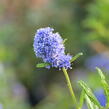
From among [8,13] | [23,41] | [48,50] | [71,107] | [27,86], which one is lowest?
[48,50]

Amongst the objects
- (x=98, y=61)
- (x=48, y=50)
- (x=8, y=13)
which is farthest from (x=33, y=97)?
(x=48, y=50)

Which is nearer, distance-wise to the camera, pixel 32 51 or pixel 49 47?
pixel 49 47

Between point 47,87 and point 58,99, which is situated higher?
point 47,87

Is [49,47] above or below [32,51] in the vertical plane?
below

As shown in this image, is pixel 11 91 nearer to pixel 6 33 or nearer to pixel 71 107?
pixel 71 107
